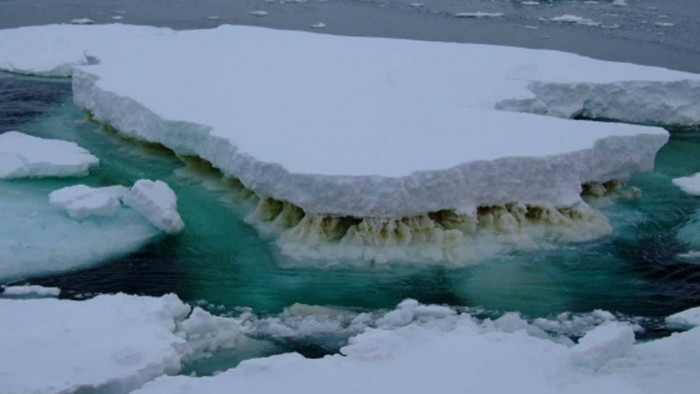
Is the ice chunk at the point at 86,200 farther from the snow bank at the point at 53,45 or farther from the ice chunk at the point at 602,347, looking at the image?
the snow bank at the point at 53,45

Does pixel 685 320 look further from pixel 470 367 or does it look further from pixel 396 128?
pixel 396 128

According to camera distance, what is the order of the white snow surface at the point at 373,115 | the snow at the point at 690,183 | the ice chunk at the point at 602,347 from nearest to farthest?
the ice chunk at the point at 602,347, the white snow surface at the point at 373,115, the snow at the point at 690,183

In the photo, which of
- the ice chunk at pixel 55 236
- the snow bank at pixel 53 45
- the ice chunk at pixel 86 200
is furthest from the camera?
the snow bank at pixel 53 45

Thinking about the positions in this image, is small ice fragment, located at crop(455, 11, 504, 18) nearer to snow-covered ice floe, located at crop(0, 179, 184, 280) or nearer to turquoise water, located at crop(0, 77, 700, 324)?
turquoise water, located at crop(0, 77, 700, 324)

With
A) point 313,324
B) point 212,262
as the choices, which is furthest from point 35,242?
point 313,324

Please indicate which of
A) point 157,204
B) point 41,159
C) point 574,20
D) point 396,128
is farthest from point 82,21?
point 396,128

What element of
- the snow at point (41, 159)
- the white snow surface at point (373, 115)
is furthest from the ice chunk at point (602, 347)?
the snow at point (41, 159)
